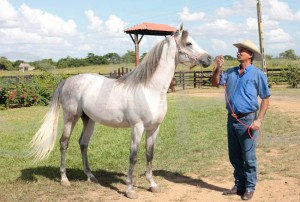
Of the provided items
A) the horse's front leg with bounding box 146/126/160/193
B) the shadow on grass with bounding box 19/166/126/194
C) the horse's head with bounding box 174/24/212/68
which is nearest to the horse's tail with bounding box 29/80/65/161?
the shadow on grass with bounding box 19/166/126/194

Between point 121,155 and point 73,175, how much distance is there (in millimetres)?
1597

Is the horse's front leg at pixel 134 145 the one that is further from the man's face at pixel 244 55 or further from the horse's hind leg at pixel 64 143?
the man's face at pixel 244 55

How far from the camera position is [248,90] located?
444 centimetres

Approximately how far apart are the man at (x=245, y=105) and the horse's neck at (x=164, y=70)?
62cm

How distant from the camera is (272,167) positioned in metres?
6.16

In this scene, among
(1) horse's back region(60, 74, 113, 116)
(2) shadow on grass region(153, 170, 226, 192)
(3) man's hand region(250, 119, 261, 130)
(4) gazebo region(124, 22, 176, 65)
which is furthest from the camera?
(4) gazebo region(124, 22, 176, 65)

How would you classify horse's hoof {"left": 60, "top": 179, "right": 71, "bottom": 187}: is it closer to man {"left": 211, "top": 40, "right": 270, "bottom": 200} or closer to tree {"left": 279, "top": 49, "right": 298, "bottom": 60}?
man {"left": 211, "top": 40, "right": 270, "bottom": 200}

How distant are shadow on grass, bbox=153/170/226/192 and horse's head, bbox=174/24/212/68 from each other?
1866 millimetres

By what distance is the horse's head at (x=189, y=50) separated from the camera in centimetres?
481

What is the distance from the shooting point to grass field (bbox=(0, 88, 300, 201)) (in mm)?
5582

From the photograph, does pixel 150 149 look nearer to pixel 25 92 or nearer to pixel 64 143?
pixel 64 143

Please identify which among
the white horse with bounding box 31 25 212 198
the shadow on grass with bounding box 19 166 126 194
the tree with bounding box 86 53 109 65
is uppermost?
the tree with bounding box 86 53 109 65

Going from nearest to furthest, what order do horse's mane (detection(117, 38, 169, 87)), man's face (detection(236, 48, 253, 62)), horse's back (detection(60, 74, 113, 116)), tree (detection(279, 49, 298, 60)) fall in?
man's face (detection(236, 48, 253, 62)) < horse's mane (detection(117, 38, 169, 87)) < horse's back (detection(60, 74, 113, 116)) < tree (detection(279, 49, 298, 60))

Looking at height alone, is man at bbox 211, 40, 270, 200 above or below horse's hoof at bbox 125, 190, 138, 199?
above
